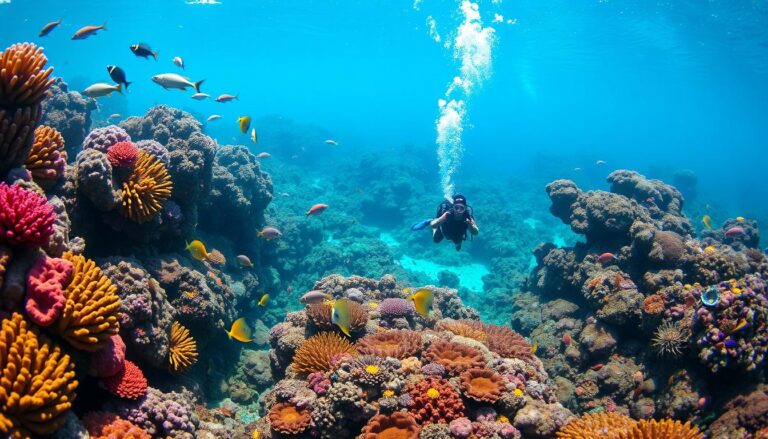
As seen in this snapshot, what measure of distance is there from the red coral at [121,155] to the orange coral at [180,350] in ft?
9.10

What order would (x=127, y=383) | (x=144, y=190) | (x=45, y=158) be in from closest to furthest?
1. (x=127, y=383)
2. (x=45, y=158)
3. (x=144, y=190)

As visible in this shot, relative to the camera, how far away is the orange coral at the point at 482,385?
5035mm

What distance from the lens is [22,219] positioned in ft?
10.6

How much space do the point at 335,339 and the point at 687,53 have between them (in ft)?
156

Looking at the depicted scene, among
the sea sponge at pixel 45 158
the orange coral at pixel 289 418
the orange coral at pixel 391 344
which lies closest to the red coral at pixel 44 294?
the sea sponge at pixel 45 158

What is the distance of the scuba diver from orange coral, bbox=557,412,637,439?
3168 millimetres

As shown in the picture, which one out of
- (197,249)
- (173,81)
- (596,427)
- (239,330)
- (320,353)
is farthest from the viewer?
(173,81)

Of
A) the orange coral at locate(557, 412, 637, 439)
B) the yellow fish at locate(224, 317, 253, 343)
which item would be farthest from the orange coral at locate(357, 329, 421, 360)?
the yellow fish at locate(224, 317, 253, 343)

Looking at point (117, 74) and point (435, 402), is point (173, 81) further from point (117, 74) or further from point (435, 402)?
point (435, 402)

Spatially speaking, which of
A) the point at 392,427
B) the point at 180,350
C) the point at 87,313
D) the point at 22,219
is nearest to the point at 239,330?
the point at 180,350

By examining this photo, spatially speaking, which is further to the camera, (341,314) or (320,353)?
(341,314)

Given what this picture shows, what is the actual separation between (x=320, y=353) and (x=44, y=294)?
145 inches

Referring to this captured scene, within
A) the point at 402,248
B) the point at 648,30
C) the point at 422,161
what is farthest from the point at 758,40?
the point at 402,248

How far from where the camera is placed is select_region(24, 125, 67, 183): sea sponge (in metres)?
4.75
